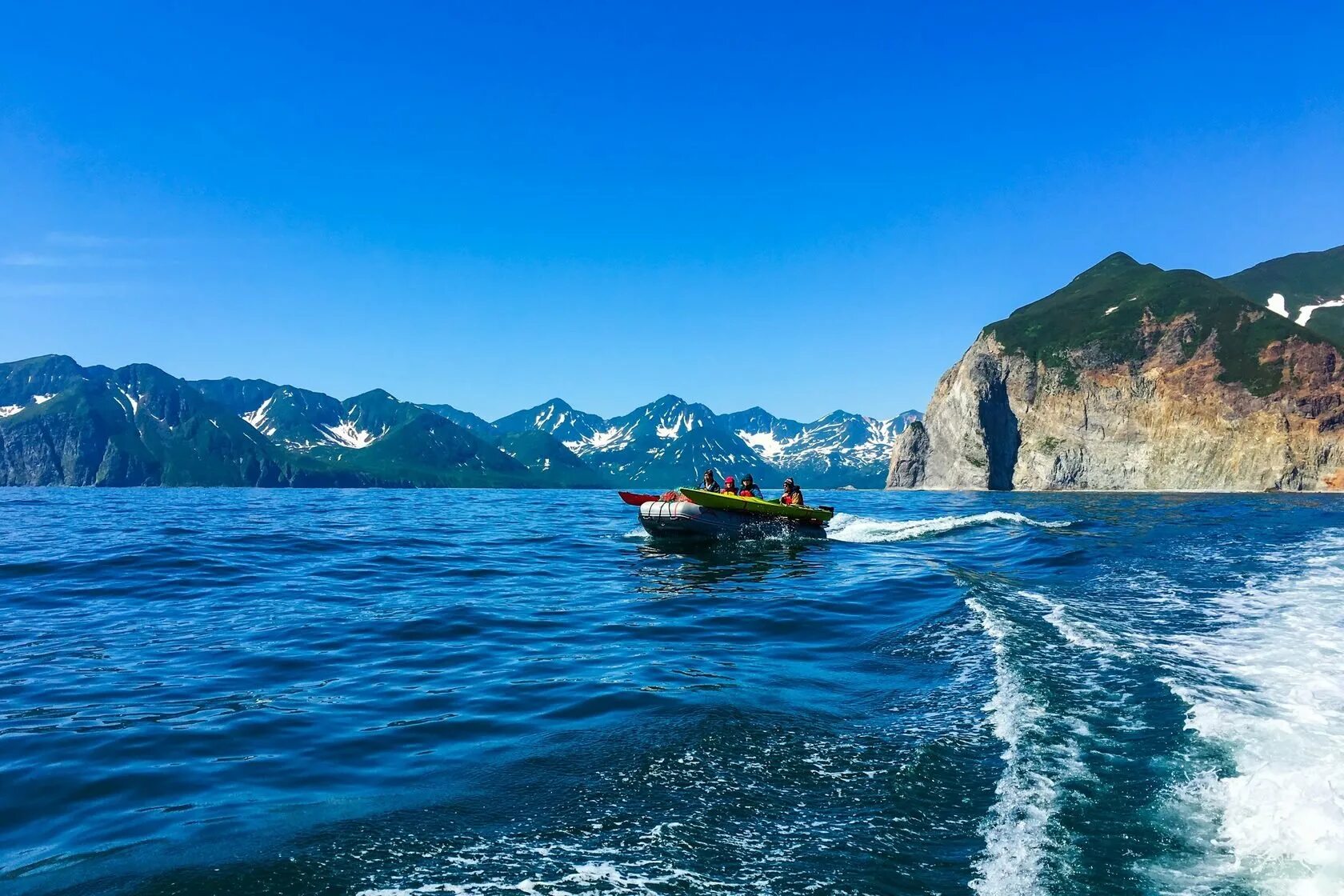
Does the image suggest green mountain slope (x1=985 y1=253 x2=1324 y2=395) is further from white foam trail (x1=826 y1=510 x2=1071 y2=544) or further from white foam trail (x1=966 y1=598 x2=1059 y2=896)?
white foam trail (x1=966 y1=598 x2=1059 y2=896)

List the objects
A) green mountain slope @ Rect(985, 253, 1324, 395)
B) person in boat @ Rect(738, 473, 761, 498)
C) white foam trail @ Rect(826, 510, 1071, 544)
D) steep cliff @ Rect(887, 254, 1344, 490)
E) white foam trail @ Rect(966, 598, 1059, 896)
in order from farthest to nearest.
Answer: green mountain slope @ Rect(985, 253, 1324, 395) < steep cliff @ Rect(887, 254, 1344, 490) < white foam trail @ Rect(826, 510, 1071, 544) < person in boat @ Rect(738, 473, 761, 498) < white foam trail @ Rect(966, 598, 1059, 896)

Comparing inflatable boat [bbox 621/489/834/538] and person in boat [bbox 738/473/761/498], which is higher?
person in boat [bbox 738/473/761/498]

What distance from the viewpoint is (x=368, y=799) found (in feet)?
23.5

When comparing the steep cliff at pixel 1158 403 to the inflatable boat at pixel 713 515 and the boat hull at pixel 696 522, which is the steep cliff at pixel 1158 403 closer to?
the inflatable boat at pixel 713 515

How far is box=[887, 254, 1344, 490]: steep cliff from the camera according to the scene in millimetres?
144250

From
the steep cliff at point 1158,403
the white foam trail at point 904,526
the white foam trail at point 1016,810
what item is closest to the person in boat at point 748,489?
the white foam trail at point 904,526

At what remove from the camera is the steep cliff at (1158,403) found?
144 m

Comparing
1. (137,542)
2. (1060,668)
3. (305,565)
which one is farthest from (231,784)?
(137,542)

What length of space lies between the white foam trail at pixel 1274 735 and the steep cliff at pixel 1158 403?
160839 mm

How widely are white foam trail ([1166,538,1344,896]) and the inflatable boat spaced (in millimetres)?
17607

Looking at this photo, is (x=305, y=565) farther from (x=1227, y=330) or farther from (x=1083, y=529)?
(x=1227, y=330)

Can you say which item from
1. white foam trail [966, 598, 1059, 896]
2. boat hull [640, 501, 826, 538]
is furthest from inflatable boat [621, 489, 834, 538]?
white foam trail [966, 598, 1059, 896]

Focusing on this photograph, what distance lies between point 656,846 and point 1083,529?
136ft

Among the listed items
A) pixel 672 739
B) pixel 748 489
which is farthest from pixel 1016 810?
pixel 748 489
